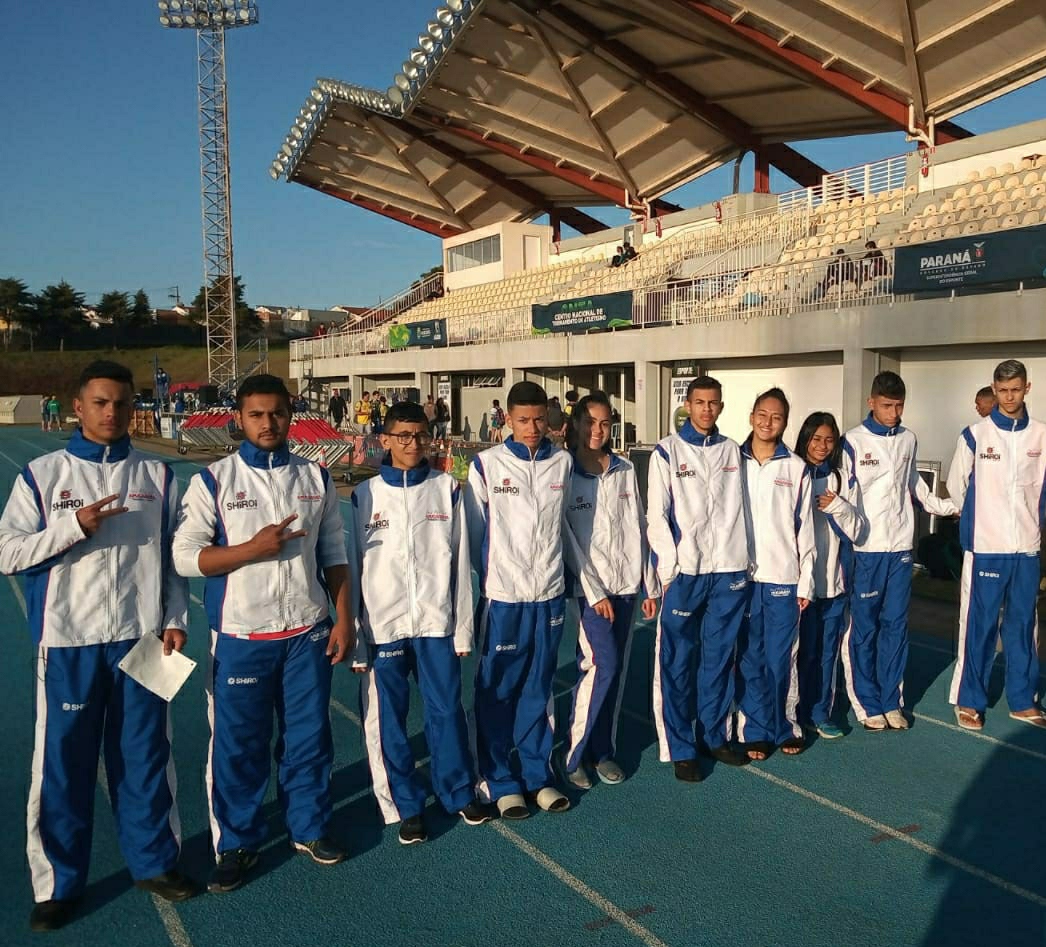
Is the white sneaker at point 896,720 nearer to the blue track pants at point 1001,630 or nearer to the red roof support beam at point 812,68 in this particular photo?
the blue track pants at point 1001,630

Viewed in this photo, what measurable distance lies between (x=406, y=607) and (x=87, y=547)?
140cm

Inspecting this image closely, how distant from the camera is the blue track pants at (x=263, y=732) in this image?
12.0ft

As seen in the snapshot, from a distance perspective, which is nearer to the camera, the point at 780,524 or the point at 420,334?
the point at 780,524

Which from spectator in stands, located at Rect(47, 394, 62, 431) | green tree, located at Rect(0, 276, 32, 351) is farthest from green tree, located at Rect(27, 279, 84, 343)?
spectator in stands, located at Rect(47, 394, 62, 431)

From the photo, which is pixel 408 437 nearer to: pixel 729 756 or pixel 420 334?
pixel 729 756

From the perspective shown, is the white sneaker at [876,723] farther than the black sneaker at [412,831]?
Yes

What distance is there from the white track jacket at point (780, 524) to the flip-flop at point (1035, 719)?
1.83 metres

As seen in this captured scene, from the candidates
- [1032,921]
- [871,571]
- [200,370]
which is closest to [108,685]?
[1032,921]

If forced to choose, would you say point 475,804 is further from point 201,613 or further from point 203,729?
point 201,613

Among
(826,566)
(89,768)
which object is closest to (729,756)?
(826,566)

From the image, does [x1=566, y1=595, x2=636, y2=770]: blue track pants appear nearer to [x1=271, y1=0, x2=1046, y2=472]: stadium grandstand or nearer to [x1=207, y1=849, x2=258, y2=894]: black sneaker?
[x1=207, y1=849, x2=258, y2=894]: black sneaker

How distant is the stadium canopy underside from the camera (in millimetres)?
21391

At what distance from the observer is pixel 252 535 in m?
3.64

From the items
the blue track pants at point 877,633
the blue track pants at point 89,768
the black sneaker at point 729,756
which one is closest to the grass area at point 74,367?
the blue track pants at point 877,633
